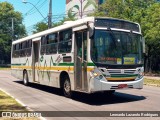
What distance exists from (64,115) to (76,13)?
76.6 meters

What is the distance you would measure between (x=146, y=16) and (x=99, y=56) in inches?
1187

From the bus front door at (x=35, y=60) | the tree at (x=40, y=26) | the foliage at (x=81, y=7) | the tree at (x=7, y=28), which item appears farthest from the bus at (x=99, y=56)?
the foliage at (x=81, y=7)

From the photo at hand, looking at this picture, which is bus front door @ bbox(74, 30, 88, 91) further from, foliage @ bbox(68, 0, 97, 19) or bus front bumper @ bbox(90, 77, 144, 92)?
foliage @ bbox(68, 0, 97, 19)

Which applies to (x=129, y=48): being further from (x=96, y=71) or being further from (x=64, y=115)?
(x=64, y=115)

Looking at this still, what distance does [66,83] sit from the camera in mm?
15406

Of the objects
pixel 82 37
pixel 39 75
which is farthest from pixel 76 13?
pixel 82 37

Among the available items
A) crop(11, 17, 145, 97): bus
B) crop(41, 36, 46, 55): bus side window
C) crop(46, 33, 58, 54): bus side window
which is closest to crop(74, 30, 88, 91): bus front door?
crop(11, 17, 145, 97): bus

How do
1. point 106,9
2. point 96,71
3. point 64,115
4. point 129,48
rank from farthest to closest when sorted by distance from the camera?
point 106,9 < point 129,48 < point 96,71 < point 64,115

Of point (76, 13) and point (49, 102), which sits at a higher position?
point (76, 13)

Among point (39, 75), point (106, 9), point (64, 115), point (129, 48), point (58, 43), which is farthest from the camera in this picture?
point (106, 9)

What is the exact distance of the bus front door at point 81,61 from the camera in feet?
44.4

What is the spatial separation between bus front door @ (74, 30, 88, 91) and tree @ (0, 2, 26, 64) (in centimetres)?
6677

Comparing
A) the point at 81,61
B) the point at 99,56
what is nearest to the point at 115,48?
the point at 99,56

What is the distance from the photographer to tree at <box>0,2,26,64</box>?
262 ft
